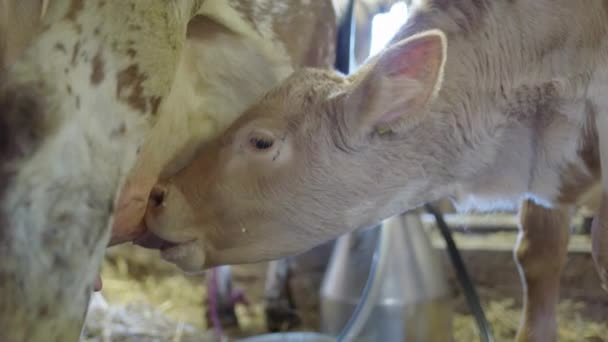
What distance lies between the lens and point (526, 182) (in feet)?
3.97

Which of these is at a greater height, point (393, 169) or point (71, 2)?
point (71, 2)

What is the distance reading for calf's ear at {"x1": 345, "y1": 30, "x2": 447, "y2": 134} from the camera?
95 centimetres

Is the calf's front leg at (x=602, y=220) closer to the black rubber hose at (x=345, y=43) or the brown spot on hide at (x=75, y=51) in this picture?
the black rubber hose at (x=345, y=43)

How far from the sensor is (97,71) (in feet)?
2.41

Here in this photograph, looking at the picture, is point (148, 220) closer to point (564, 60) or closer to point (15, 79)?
point (15, 79)

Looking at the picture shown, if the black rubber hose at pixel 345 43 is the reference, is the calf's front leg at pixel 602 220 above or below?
below

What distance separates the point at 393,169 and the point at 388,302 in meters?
0.44

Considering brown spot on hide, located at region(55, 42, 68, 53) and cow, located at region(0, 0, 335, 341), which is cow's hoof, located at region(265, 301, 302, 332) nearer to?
cow, located at region(0, 0, 335, 341)

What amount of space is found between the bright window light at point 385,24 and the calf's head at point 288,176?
298 millimetres

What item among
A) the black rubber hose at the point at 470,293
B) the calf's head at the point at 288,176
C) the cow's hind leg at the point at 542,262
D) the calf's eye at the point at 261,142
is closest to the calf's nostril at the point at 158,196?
the calf's head at the point at 288,176

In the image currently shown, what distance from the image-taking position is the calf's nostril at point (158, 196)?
41.8 inches

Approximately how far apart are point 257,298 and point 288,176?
60.3 inches

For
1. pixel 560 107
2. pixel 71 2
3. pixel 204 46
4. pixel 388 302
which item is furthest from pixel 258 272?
pixel 71 2

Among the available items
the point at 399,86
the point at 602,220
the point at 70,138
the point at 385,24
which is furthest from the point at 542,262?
the point at 70,138
